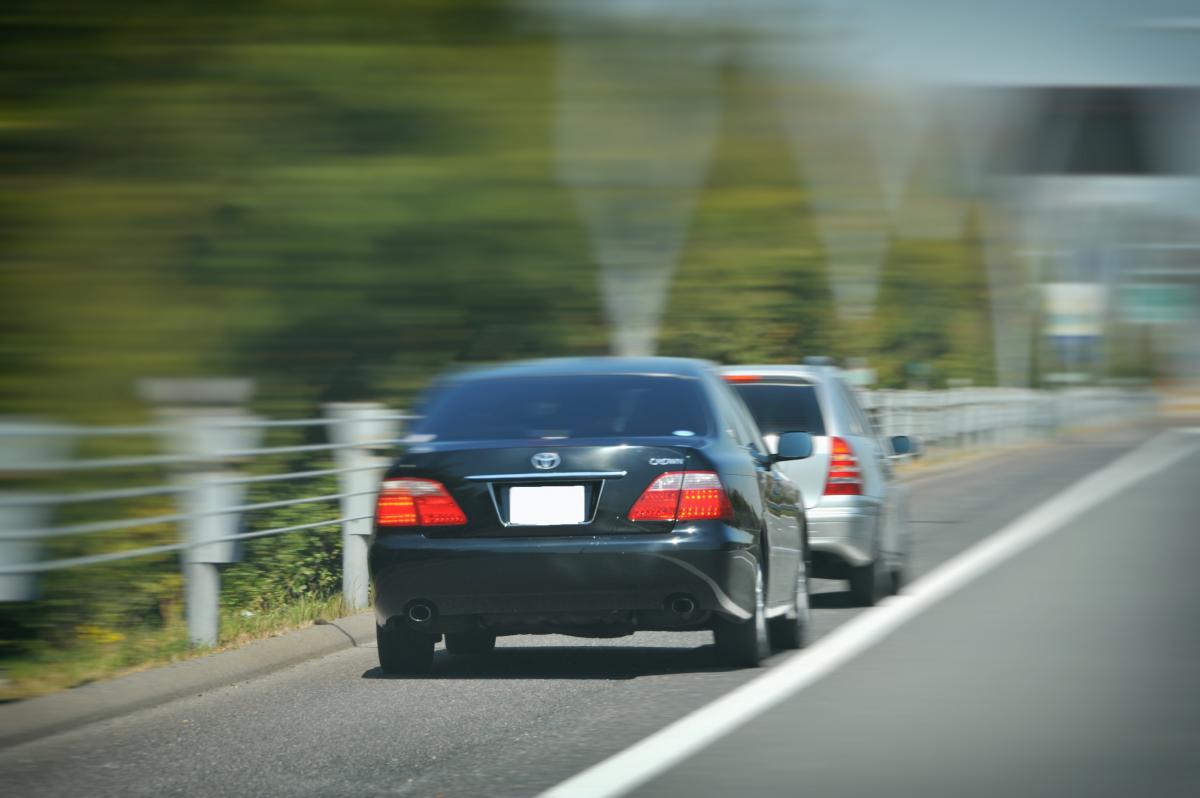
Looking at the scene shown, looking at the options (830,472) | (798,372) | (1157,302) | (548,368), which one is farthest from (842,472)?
(1157,302)

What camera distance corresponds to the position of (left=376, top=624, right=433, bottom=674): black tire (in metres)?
10.6

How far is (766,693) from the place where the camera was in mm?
9883

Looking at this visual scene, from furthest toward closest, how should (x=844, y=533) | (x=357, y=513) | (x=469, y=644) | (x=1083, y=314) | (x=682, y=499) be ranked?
(x=1083, y=314), (x=844, y=533), (x=357, y=513), (x=469, y=644), (x=682, y=499)

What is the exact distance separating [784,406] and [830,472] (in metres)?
0.54

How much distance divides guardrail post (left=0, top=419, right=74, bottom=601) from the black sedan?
8.33 feet

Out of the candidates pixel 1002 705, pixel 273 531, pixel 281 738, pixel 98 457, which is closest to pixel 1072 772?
pixel 1002 705

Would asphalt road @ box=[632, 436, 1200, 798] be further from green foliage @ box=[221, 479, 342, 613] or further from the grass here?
green foliage @ box=[221, 479, 342, 613]

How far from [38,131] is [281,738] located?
3.63m

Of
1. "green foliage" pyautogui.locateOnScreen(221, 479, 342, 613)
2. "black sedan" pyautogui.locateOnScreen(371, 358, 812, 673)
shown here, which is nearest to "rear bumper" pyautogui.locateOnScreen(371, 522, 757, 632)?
"black sedan" pyautogui.locateOnScreen(371, 358, 812, 673)

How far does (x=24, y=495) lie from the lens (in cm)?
679

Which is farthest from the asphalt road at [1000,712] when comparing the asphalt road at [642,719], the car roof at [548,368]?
the car roof at [548,368]

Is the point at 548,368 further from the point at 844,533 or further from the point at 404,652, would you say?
the point at 844,533

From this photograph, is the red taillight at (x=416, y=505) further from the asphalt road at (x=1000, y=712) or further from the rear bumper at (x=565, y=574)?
the asphalt road at (x=1000, y=712)

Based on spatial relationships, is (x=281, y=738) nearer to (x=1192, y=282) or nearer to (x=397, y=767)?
(x=397, y=767)
